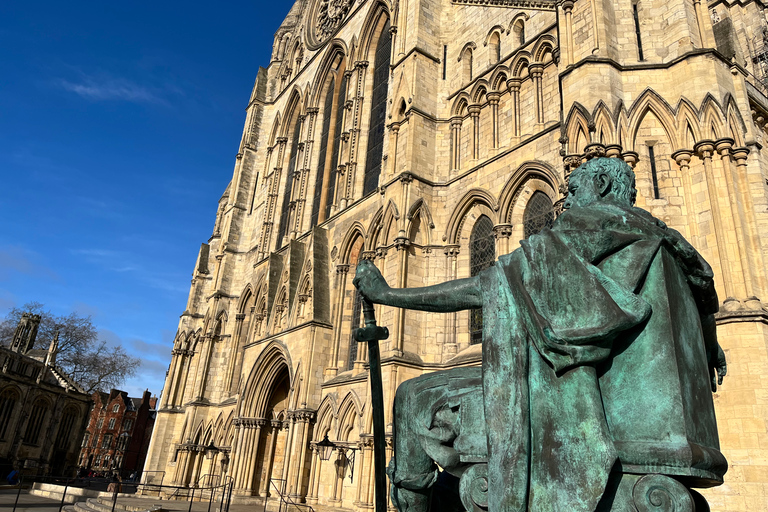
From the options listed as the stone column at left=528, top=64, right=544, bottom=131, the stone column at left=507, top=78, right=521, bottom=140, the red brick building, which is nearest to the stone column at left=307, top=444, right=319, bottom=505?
the stone column at left=507, top=78, right=521, bottom=140

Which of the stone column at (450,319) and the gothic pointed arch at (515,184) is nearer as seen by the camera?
the gothic pointed arch at (515,184)

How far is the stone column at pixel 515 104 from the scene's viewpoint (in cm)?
1347

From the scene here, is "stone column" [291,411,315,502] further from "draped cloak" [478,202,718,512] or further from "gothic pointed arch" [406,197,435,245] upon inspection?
"draped cloak" [478,202,718,512]

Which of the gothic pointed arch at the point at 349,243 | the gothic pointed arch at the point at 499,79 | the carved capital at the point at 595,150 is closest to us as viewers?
the carved capital at the point at 595,150

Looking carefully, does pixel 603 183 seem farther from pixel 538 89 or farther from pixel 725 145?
pixel 538 89

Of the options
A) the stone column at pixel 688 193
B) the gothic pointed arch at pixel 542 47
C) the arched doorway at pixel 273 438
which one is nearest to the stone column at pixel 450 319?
the gothic pointed arch at pixel 542 47

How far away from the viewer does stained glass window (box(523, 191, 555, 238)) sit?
12.0 metres

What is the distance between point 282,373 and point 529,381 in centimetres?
1799

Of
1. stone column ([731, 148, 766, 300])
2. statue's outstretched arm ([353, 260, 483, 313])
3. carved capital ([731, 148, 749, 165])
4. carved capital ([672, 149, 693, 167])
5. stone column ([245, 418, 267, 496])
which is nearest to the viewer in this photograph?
statue's outstretched arm ([353, 260, 483, 313])

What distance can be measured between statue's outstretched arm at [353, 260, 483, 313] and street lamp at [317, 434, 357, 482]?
12.5 metres

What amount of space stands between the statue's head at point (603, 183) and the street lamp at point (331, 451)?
12.7 meters

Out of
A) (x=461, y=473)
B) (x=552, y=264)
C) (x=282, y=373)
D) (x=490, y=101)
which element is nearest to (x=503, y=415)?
(x=461, y=473)

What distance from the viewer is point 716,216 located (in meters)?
8.24

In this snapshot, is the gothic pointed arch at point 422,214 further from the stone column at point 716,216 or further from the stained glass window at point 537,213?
the stone column at point 716,216
